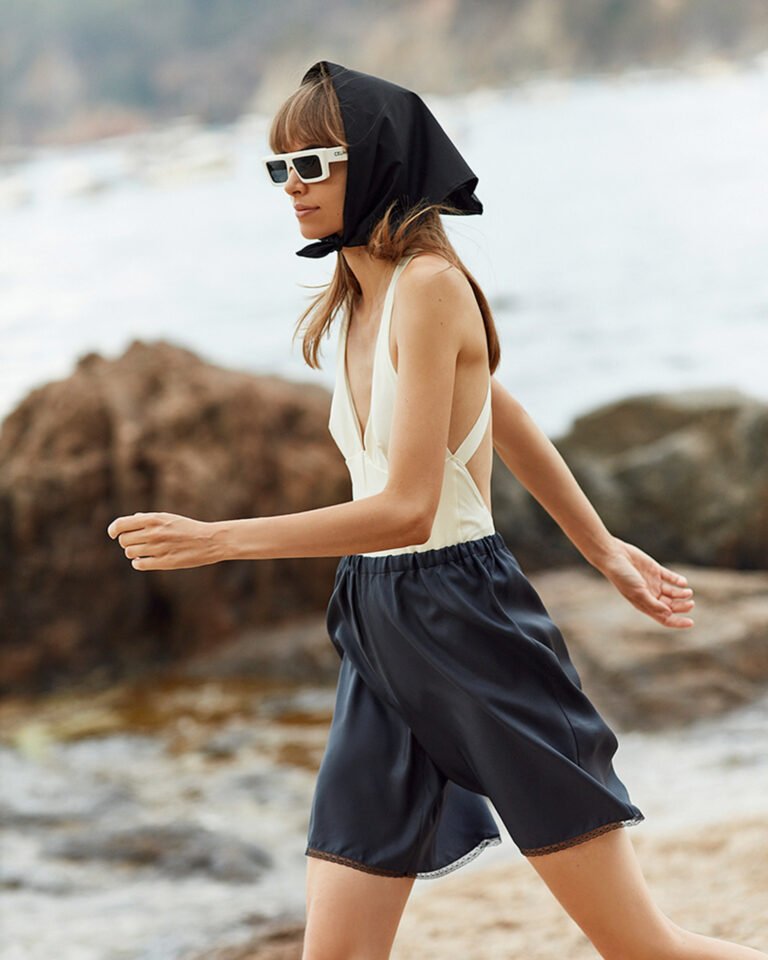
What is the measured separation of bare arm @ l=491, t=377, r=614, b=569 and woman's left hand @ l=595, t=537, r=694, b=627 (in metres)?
0.02

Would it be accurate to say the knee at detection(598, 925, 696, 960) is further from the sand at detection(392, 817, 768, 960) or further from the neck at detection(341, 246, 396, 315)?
the sand at detection(392, 817, 768, 960)

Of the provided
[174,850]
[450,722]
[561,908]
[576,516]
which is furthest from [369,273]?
[174,850]

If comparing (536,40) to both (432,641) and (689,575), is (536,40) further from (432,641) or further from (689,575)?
(432,641)

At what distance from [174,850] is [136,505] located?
235 cm

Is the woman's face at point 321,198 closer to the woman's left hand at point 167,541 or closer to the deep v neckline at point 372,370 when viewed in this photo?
the deep v neckline at point 372,370

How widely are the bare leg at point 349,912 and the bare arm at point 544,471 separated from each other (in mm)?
582

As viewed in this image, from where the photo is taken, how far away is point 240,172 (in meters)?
13.5

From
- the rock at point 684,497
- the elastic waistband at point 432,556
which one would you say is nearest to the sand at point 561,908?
the elastic waistband at point 432,556

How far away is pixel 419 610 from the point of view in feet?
6.11

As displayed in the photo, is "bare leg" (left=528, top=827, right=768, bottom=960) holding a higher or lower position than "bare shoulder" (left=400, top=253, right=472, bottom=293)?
lower

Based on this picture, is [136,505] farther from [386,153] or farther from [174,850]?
[386,153]

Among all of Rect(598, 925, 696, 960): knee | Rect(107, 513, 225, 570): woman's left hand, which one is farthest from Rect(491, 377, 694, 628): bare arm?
Rect(107, 513, 225, 570): woman's left hand

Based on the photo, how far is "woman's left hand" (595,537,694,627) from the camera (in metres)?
2.08

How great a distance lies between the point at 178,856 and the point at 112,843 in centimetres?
28
